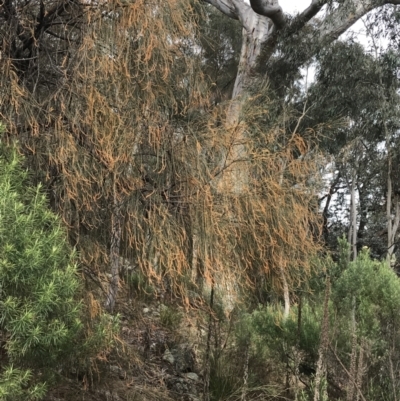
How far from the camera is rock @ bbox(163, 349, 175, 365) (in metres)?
5.45

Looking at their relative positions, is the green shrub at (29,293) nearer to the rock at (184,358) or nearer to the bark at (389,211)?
the rock at (184,358)

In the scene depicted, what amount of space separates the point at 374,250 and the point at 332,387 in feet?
44.5

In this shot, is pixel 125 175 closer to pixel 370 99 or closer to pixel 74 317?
pixel 74 317

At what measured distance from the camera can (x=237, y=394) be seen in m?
4.50

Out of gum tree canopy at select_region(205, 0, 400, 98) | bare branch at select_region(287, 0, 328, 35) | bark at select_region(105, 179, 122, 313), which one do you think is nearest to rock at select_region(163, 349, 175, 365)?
bark at select_region(105, 179, 122, 313)

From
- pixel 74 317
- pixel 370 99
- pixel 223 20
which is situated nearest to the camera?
pixel 74 317

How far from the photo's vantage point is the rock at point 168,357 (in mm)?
5445

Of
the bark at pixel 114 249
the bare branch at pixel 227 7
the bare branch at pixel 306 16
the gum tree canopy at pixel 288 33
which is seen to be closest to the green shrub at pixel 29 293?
the bark at pixel 114 249

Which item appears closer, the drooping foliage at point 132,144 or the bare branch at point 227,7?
the drooping foliage at point 132,144

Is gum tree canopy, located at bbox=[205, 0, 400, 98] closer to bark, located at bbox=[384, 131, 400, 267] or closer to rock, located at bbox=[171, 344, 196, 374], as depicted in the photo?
bark, located at bbox=[384, 131, 400, 267]

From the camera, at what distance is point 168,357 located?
217 inches

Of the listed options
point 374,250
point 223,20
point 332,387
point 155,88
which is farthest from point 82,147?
point 374,250

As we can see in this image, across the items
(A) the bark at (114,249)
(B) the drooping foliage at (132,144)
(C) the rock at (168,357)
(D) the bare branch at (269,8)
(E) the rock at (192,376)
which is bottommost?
(E) the rock at (192,376)

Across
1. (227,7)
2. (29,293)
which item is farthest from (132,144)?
(227,7)
